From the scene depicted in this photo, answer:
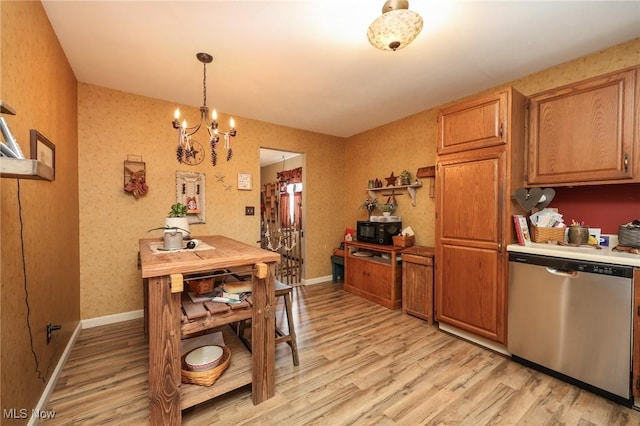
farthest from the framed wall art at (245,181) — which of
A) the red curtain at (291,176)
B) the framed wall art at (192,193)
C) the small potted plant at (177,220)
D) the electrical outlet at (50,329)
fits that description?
the electrical outlet at (50,329)

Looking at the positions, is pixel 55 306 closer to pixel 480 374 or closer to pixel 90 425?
pixel 90 425

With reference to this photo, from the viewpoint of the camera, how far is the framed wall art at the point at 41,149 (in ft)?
4.92

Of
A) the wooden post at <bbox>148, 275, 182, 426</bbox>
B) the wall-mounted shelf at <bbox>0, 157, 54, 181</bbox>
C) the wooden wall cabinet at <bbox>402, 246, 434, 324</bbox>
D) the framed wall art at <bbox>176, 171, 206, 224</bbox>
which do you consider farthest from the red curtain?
the wall-mounted shelf at <bbox>0, 157, 54, 181</bbox>

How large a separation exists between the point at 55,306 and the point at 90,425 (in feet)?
3.04

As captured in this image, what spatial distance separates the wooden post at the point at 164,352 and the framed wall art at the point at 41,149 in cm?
97

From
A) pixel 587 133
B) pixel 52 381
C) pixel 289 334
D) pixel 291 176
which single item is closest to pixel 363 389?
pixel 289 334

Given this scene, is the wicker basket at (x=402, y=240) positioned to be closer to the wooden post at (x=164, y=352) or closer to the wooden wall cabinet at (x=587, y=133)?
the wooden wall cabinet at (x=587, y=133)

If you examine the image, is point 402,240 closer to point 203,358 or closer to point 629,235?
point 629,235

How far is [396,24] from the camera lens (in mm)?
1525

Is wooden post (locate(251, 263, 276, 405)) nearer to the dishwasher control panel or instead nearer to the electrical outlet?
the electrical outlet

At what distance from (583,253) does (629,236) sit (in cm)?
45

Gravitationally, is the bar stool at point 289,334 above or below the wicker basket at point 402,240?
below

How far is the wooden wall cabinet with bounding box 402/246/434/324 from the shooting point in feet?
9.29

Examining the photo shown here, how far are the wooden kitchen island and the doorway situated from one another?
95.4 inches
